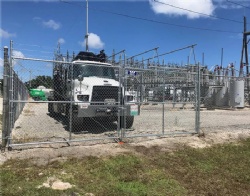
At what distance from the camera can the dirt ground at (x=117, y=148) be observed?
6.76 m

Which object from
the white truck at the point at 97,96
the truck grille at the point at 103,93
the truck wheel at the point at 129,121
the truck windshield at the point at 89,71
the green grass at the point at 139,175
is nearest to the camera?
the green grass at the point at 139,175

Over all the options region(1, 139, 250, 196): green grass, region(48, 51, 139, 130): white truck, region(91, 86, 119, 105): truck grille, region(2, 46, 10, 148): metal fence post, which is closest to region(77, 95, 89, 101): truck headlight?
region(48, 51, 139, 130): white truck

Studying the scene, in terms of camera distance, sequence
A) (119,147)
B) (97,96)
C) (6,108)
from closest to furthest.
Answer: (6,108) < (119,147) < (97,96)

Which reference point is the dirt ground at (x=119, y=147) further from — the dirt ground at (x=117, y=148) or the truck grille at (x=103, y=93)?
the truck grille at (x=103, y=93)

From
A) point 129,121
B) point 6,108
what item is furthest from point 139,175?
point 129,121

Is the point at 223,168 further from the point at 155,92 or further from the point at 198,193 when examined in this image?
the point at 155,92

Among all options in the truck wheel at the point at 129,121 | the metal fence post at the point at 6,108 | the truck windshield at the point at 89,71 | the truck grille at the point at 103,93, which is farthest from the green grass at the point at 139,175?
the truck windshield at the point at 89,71

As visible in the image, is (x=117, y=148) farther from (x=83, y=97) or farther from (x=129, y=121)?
(x=129, y=121)

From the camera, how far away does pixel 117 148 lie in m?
7.91

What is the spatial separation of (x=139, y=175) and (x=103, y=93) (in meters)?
4.56

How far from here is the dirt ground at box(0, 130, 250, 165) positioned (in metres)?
6.76

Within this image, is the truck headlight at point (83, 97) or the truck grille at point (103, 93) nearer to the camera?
the truck headlight at point (83, 97)

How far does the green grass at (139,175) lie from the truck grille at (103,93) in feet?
10.1

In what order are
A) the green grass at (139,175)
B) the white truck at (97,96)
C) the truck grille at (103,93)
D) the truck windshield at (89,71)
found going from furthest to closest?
the truck windshield at (89,71) → the truck grille at (103,93) → the white truck at (97,96) → the green grass at (139,175)
